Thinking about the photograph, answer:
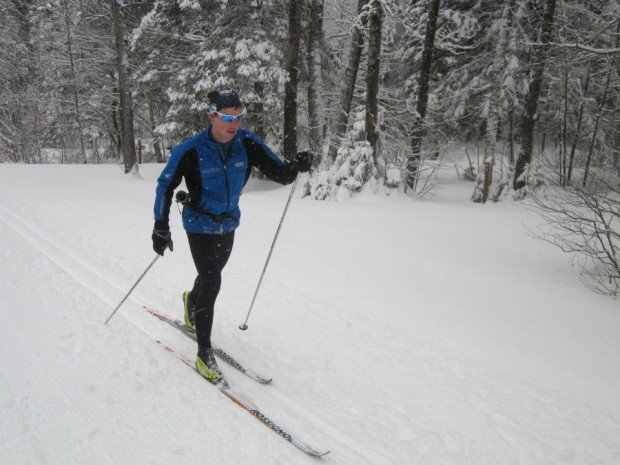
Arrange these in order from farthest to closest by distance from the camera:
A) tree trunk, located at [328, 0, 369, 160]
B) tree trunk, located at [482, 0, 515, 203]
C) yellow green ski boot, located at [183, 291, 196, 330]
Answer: tree trunk, located at [482, 0, 515, 203]
tree trunk, located at [328, 0, 369, 160]
yellow green ski boot, located at [183, 291, 196, 330]

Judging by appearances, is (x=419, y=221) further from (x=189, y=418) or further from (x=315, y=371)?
(x=189, y=418)

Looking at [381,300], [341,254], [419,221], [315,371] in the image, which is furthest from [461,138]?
[315,371]

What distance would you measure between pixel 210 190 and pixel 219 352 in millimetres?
1579

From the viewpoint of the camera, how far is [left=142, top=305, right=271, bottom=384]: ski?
3287 millimetres

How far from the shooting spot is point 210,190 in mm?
3041

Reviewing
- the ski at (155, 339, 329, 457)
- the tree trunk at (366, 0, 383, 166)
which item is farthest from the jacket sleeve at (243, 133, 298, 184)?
the tree trunk at (366, 0, 383, 166)

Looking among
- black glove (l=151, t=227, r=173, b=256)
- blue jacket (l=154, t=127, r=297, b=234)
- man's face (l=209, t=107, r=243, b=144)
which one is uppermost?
man's face (l=209, t=107, r=243, b=144)

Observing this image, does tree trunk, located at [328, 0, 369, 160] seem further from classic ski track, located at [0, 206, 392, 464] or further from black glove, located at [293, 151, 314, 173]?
black glove, located at [293, 151, 314, 173]

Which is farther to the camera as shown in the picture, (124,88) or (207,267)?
(124,88)

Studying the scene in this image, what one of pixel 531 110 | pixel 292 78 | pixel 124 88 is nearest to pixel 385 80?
pixel 531 110

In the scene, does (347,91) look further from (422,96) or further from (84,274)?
(84,274)

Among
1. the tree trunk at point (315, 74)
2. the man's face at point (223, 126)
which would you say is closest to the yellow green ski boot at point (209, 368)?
the man's face at point (223, 126)

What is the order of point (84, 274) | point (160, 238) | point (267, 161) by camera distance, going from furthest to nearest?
point (84, 274) < point (267, 161) < point (160, 238)

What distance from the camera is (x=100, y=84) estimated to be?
25.7m
